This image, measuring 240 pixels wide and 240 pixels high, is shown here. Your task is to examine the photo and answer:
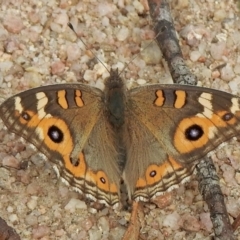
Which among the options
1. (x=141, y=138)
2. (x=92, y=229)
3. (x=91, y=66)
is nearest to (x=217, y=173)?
(x=141, y=138)

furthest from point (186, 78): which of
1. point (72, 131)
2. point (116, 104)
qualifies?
point (72, 131)

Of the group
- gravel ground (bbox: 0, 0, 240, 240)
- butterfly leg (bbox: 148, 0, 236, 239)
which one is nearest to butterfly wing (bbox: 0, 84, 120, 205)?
gravel ground (bbox: 0, 0, 240, 240)

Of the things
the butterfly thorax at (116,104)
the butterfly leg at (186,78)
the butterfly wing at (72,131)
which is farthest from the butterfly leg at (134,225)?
the butterfly thorax at (116,104)

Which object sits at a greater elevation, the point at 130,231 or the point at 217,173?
the point at 217,173

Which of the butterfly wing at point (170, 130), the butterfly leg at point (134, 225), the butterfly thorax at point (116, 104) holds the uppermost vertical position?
the butterfly thorax at point (116, 104)

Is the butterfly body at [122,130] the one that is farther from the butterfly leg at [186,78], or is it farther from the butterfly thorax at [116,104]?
the butterfly leg at [186,78]

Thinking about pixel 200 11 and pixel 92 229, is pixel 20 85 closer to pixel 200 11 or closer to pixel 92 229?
pixel 92 229
